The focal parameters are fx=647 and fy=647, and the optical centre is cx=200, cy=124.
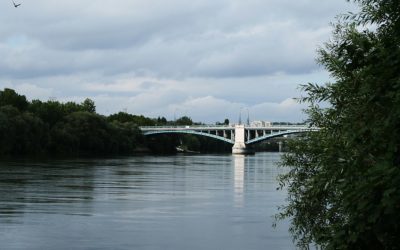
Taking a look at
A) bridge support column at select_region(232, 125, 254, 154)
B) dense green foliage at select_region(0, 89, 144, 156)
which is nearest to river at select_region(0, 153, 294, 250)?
dense green foliage at select_region(0, 89, 144, 156)

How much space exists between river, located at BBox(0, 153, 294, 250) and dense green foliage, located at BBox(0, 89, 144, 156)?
4388 cm

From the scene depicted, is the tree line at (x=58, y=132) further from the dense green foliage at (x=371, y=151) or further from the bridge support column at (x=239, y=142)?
the dense green foliage at (x=371, y=151)

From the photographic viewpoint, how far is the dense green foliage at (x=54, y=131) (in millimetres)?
88812

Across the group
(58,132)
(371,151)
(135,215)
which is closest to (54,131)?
(58,132)

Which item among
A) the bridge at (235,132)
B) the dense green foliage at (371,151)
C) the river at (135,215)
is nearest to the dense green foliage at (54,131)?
the bridge at (235,132)

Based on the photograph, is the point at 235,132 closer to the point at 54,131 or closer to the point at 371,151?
the point at 54,131

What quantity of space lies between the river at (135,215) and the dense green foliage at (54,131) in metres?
43.9

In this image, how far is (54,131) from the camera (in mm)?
103375

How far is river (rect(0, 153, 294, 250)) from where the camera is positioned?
21281 mm

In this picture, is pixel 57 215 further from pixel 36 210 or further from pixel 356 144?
pixel 356 144

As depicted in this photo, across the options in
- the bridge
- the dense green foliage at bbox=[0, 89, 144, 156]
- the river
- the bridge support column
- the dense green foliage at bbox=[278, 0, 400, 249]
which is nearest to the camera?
the dense green foliage at bbox=[278, 0, 400, 249]

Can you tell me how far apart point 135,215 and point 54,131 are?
7844 centimetres

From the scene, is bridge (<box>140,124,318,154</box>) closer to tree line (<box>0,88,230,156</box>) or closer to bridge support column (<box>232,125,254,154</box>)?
bridge support column (<box>232,125,254,154</box>)

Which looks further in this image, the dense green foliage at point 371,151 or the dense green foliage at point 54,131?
the dense green foliage at point 54,131
